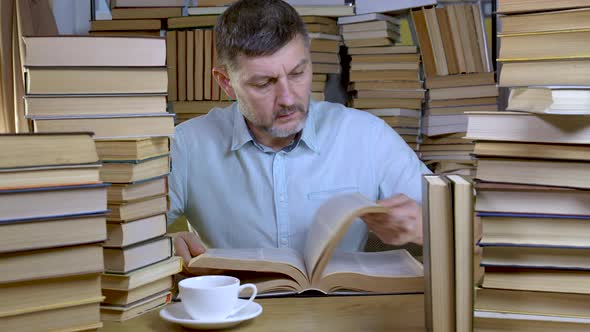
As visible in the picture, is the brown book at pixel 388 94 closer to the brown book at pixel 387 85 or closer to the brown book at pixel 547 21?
the brown book at pixel 387 85

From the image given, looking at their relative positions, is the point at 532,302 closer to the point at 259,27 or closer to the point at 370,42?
the point at 259,27

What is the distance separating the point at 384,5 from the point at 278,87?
2036mm

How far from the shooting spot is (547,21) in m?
0.93

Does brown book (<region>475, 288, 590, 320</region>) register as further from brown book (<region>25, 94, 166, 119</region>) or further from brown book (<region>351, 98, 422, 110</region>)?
brown book (<region>351, 98, 422, 110</region>)

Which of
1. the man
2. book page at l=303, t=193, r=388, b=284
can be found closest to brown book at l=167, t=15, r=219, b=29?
the man

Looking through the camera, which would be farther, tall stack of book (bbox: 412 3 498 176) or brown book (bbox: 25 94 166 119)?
tall stack of book (bbox: 412 3 498 176)

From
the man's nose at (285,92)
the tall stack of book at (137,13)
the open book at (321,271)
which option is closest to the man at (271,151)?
the man's nose at (285,92)

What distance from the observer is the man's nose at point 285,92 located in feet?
6.27

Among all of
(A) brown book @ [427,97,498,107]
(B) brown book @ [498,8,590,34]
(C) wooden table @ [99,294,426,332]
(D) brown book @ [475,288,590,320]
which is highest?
(B) brown book @ [498,8,590,34]

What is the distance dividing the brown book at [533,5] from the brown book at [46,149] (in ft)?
1.86

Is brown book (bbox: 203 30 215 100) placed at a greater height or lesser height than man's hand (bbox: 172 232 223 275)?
greater

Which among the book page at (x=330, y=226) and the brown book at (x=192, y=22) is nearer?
the book page at (x=330, y=226)

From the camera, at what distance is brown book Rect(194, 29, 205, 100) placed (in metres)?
3.70

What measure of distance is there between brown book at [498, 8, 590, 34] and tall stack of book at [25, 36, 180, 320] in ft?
1.82
